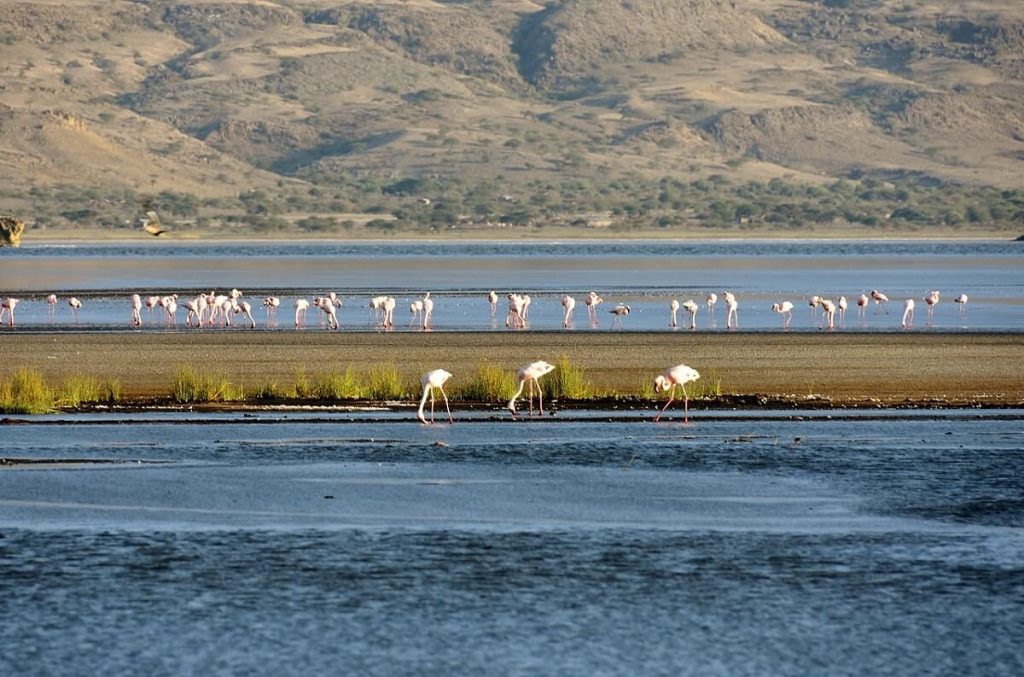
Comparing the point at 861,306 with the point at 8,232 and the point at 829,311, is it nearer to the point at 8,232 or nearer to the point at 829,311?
the point at 829,311

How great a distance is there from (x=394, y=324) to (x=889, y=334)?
1201 centimetres

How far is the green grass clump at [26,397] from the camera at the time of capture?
2800cm

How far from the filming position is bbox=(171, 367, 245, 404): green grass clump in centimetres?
2927

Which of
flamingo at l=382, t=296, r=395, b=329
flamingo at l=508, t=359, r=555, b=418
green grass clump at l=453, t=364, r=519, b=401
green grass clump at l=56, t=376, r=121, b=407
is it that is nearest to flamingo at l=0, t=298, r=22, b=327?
flamingo at l=382, t=296, r=395, b=329

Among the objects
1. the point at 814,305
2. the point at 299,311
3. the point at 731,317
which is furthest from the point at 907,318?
the point at 299,311

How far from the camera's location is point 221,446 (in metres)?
24.6

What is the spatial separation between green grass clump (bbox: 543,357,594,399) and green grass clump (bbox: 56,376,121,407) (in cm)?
648

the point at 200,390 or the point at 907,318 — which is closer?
the point at 200,390

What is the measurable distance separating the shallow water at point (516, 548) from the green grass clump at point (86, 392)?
2.25 m

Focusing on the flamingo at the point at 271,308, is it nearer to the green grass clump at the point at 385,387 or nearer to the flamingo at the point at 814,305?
the flamingo at the point at 814,305

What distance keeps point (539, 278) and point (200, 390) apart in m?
49.1

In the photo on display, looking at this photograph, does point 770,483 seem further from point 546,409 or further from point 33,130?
point 33,130

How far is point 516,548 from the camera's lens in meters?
18.1

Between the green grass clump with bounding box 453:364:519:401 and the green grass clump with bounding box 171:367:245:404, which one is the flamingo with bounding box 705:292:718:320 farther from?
the green grass clump with bounding box 171:367:245:404
